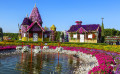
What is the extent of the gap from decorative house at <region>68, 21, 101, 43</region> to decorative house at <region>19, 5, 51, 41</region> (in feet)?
21.1

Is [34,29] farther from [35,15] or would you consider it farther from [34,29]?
[35,15]

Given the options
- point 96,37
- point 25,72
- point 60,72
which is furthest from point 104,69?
point 96,37

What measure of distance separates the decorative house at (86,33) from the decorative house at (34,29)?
21.1 feet

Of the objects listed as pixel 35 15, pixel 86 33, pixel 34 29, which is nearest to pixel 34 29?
pixel 34 29

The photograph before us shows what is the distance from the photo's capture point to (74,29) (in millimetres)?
37844

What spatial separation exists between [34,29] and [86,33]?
12900 mm

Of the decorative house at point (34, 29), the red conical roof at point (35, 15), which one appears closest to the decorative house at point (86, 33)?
the decorative house at point (34, 29)

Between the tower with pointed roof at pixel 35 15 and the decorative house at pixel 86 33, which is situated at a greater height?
the tower with pointed roof at pixel 35 15

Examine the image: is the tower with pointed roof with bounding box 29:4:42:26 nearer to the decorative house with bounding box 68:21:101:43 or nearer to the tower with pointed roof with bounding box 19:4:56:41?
the tower with pointed roof with bounding box 19:4:56:41

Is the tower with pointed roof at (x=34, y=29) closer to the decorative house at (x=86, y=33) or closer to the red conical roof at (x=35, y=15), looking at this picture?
the red conical roof at (x=35, y=15)

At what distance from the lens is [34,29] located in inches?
1420

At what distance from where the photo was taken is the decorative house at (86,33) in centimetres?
3509

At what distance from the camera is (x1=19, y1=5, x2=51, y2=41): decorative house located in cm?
3603

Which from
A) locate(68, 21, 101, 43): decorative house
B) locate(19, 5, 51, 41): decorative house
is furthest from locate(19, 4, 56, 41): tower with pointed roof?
locate(68, 21, 101, 43): decorative house
